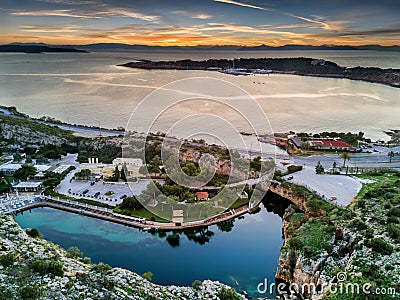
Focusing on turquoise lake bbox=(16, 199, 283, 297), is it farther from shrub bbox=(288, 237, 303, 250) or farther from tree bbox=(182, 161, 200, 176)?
tree bbox=(182, 161, 200, 176)

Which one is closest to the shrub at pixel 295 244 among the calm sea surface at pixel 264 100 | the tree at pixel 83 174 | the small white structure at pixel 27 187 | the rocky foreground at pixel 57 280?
the rocky foreground at pixel 57 280

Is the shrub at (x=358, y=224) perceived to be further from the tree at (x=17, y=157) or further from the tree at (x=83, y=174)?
the tree at (x=17, y=157)

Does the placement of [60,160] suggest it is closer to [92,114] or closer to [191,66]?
[92,114]

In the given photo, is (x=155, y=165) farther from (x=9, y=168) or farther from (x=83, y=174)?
(x=9, y=168)

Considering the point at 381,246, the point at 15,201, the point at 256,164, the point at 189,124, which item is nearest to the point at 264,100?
the point at 189,124

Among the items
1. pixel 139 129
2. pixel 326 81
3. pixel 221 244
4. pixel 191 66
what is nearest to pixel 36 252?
pixel 221 244

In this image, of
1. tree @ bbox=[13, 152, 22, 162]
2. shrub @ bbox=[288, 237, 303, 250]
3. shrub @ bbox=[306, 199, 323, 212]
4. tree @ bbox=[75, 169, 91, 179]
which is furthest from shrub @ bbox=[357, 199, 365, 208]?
Result: tree @ bbox=[13, 152, 22, 162]

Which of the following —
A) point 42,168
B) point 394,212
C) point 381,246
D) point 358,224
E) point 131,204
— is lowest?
point 131,204
